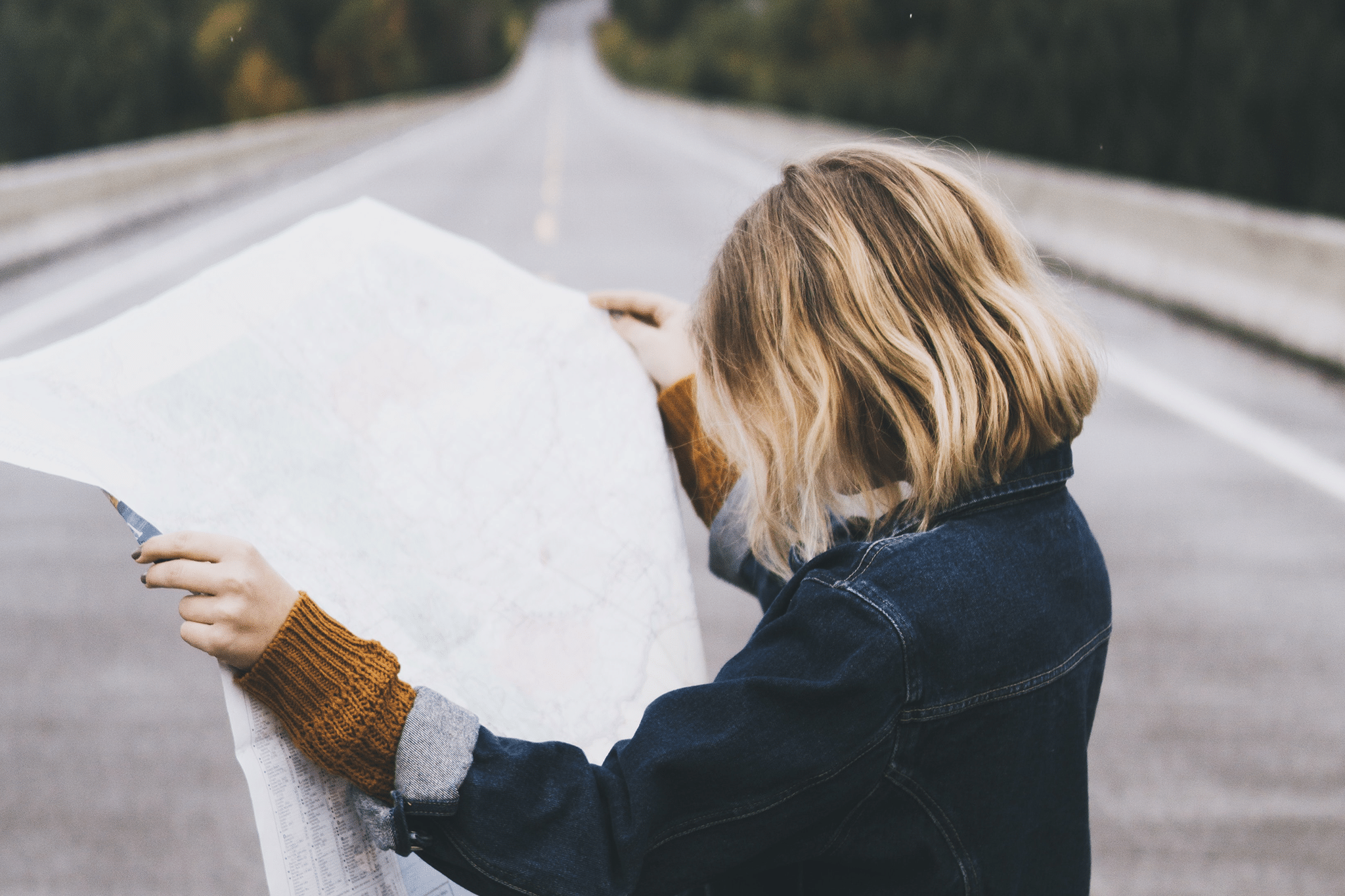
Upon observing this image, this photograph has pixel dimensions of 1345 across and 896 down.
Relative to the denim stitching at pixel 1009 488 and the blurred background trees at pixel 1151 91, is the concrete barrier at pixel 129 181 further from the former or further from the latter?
the denim stitching at pixel 1009 488

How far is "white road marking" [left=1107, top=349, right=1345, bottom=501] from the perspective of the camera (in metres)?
5.56

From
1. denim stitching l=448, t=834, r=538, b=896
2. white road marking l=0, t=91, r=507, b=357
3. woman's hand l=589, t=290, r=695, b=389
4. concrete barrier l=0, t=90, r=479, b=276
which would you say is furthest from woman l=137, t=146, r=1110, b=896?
concrete barrier l=0, t=90, r=479, b=276

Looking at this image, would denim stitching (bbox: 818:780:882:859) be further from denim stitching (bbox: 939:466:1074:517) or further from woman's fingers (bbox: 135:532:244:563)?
woman's fingers (bbox: 135:532:244:563)

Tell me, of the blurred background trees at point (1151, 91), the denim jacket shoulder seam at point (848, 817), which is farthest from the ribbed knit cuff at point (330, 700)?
the blurred background trees at point (1151, 91)

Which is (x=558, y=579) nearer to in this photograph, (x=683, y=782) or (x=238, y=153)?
(x=683, y=782)

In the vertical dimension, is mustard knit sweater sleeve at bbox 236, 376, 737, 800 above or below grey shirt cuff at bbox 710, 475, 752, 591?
above

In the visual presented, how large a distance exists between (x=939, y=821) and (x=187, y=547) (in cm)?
85

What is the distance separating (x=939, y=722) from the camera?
3.93 feet

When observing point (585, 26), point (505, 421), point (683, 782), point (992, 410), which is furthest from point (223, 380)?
point (585, 26)

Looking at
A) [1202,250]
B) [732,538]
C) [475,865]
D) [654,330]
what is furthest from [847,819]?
[1202,250]

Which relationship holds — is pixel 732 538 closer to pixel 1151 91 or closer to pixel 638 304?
pixel 638 304

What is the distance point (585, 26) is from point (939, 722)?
572 feet

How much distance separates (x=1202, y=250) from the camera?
30.3 feet

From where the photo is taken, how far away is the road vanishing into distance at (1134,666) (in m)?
2.87
